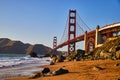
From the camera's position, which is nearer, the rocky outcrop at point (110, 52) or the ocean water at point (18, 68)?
the ocean water at point (18, 68)

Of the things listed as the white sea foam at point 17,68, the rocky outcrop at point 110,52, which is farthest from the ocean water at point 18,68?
the rocky outcrop at point 110,52

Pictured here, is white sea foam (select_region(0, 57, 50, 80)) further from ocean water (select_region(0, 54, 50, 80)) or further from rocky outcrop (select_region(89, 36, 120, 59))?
rocky outcrop (select_region(89, 36, 120, 59))

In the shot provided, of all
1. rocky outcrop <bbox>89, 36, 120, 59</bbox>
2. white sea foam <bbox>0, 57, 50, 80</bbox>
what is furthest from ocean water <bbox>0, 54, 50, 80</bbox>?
rocky outcrop <bbox>89, 36, 120, 59</bbox>

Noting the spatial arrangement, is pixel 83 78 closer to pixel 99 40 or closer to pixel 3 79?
pixel 3 79

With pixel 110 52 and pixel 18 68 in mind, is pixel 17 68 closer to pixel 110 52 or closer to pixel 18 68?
pixel 18 68

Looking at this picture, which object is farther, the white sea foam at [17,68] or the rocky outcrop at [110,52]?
the rocky outcrop at [110,52]

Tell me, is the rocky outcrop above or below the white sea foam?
above

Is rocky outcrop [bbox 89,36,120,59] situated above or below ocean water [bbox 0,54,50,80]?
above

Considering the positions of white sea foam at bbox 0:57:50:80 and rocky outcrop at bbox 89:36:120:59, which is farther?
rocky outcrop at bbox 89:36:120:59

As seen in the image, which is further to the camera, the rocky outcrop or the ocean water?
the rocky outcrop

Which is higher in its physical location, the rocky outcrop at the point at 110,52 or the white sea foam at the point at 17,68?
the rocky outcrop at the point at 110,52

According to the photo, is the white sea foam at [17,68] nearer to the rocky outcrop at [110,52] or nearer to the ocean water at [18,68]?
the ocean water at [18,68]

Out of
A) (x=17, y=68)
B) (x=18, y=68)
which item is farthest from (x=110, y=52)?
(x=17, y=68)
